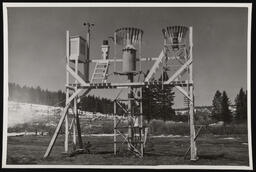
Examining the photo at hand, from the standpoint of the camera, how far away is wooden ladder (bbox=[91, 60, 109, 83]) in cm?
1176

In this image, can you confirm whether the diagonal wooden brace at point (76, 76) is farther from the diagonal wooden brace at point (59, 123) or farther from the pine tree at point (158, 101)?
the pine tree at point (158, 101)

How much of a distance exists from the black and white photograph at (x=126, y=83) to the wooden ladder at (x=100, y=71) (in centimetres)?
3

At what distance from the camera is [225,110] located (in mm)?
11172

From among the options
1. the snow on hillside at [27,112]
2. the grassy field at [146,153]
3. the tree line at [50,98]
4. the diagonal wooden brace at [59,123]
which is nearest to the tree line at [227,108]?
the grassy field at [146,153]

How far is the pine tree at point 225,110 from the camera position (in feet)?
35.9

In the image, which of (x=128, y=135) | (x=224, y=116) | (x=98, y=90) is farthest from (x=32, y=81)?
(x=224, y=116)

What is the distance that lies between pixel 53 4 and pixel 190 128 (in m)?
4.18

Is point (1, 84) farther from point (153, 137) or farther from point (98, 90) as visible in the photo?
point (153, 137)

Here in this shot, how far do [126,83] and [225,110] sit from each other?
7.94 feet

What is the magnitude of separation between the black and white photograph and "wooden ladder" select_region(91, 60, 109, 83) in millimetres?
25

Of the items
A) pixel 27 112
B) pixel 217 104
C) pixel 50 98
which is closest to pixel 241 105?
pixel 217 104

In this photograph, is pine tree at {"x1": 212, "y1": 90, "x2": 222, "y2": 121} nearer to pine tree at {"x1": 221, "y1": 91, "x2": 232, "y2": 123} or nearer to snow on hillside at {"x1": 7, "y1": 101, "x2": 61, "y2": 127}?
pine tree at {"x1": 221, "y1": 91, "x2": 232, "y2": 123}

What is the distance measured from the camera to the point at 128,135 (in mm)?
12078

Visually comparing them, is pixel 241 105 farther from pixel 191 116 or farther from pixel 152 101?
pixel 152 101
